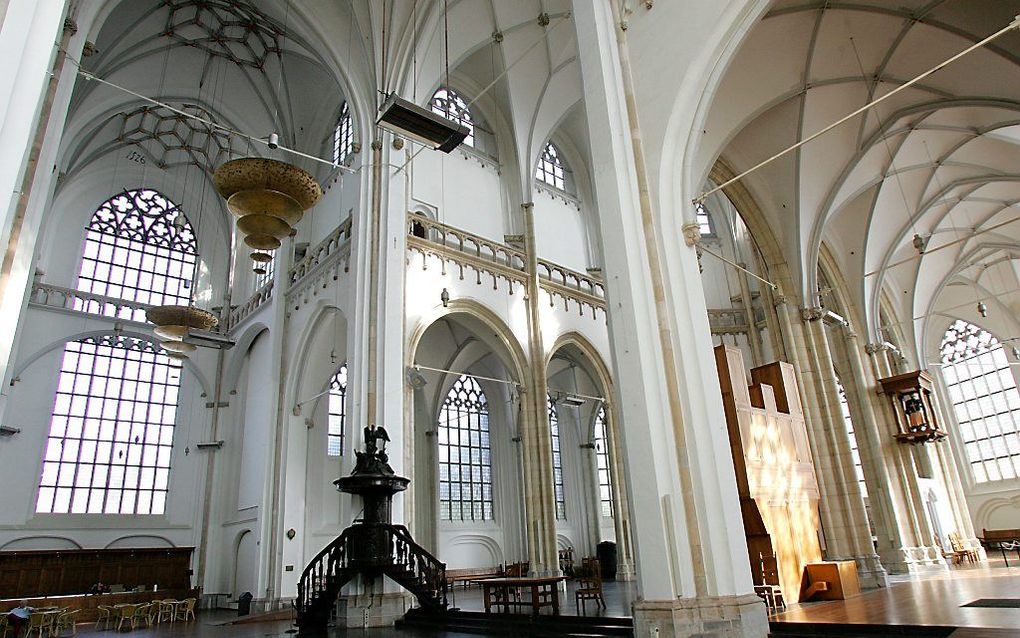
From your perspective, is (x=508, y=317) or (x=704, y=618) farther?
(x=508, y=317)

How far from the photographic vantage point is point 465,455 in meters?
20.2

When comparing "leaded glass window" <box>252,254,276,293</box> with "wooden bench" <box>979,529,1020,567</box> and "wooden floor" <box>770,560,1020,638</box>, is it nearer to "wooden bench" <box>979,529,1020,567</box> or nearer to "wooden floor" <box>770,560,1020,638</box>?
"wooden floor" <box>770,560,1020,638</box>

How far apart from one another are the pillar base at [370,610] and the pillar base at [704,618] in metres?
5.66

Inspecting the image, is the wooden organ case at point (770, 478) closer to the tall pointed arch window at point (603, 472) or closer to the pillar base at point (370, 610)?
the pillar base at point (370, 610)

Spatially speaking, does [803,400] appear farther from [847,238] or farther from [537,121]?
[537,121]

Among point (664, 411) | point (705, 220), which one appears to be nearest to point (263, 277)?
point (705, 220)

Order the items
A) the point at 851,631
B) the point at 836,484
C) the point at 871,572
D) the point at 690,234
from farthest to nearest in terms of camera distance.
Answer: the point at 836,484, the point at 871,572, the point at 690,234, the point at 851,631

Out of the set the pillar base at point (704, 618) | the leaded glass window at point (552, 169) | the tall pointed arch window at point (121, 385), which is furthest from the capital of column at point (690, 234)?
the tall pointed arch window at point (121, 385)

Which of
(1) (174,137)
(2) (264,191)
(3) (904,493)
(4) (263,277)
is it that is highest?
(1) (174,137)

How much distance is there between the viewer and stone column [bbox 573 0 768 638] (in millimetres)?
5887

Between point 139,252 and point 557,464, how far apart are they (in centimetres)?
1538

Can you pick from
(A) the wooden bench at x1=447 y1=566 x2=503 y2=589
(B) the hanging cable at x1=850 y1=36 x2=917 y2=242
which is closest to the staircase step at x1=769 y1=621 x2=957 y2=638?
(B) the hanging cable at x1=850 y1=36 x2=917 y2=242

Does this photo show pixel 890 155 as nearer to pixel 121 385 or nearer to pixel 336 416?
pixel 336 416

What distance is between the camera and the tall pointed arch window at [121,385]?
1742cm
